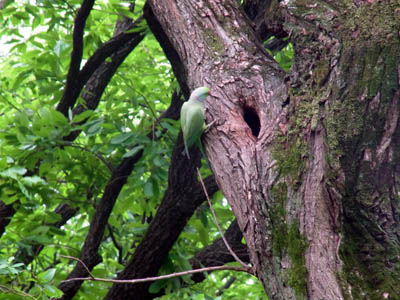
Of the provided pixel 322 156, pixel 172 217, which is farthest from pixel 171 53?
pixel 322 156

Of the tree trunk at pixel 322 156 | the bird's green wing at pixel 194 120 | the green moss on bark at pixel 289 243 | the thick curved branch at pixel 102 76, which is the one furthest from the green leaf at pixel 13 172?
the green moss on bark at pixel 289 243

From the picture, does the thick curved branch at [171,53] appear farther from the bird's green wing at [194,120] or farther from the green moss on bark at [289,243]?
the green moss on bark at [289,243]

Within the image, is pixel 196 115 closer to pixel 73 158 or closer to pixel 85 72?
pixel 85 72

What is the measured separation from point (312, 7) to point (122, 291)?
104 inches

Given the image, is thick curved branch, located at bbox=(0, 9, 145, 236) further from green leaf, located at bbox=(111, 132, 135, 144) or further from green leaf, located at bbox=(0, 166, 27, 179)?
green leaf, located at bbox=(0, 166, 27, 179)

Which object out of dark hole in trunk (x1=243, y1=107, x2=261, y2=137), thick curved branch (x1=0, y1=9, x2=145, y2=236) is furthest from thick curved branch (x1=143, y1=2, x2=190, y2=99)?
thick curved branch (x1=0, y1=9, x2=145, y2=236)

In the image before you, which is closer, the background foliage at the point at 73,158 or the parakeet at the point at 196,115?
the parakeet at the point at 196,115

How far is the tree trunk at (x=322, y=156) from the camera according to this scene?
1.48 m

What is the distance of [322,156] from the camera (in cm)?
159

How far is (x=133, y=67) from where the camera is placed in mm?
5145

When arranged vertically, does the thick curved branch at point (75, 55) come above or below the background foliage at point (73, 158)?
above

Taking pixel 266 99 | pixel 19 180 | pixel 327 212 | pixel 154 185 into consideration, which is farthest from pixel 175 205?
pixel 327 212

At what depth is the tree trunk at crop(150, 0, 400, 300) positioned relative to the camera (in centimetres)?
148

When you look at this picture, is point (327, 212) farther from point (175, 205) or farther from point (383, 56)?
point (175, 205)
